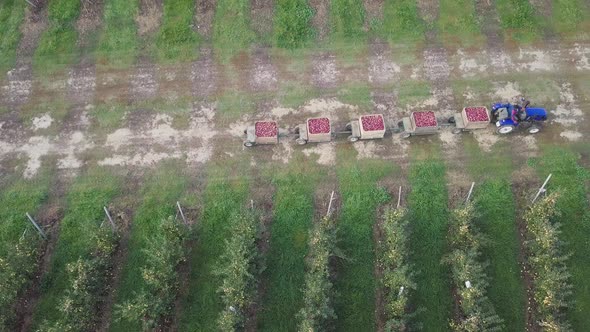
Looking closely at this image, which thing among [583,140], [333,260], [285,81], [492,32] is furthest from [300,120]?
[583,140]

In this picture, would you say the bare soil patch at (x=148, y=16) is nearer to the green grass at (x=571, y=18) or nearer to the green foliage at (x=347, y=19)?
the green foliage at (x=347, y=19)

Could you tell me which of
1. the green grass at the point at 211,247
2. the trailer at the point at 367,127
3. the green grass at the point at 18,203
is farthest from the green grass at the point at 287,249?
the green grass at the point at 18,203

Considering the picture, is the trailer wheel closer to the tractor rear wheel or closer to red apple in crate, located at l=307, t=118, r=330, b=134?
red apple in crate, located at l=307, t=118, r=330, b=134

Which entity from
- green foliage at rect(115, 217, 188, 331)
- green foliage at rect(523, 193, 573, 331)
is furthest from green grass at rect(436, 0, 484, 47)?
green foliage at rect(115, 217, 188, 331)

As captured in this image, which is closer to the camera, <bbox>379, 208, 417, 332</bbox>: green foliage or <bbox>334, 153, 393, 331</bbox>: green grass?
<bbox>379, 208, 417, 332</bbox>: green foliage

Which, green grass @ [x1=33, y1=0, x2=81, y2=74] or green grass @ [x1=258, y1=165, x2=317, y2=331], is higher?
green grass @ [x1=33, y1=0, x2=81, y2=74]

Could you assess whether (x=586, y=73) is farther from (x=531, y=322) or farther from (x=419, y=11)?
(x=531, y=322)


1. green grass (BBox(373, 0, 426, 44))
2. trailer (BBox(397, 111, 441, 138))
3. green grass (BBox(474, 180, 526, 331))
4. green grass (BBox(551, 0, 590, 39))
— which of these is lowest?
green grass (BBox(474, 180, 526, 331))
